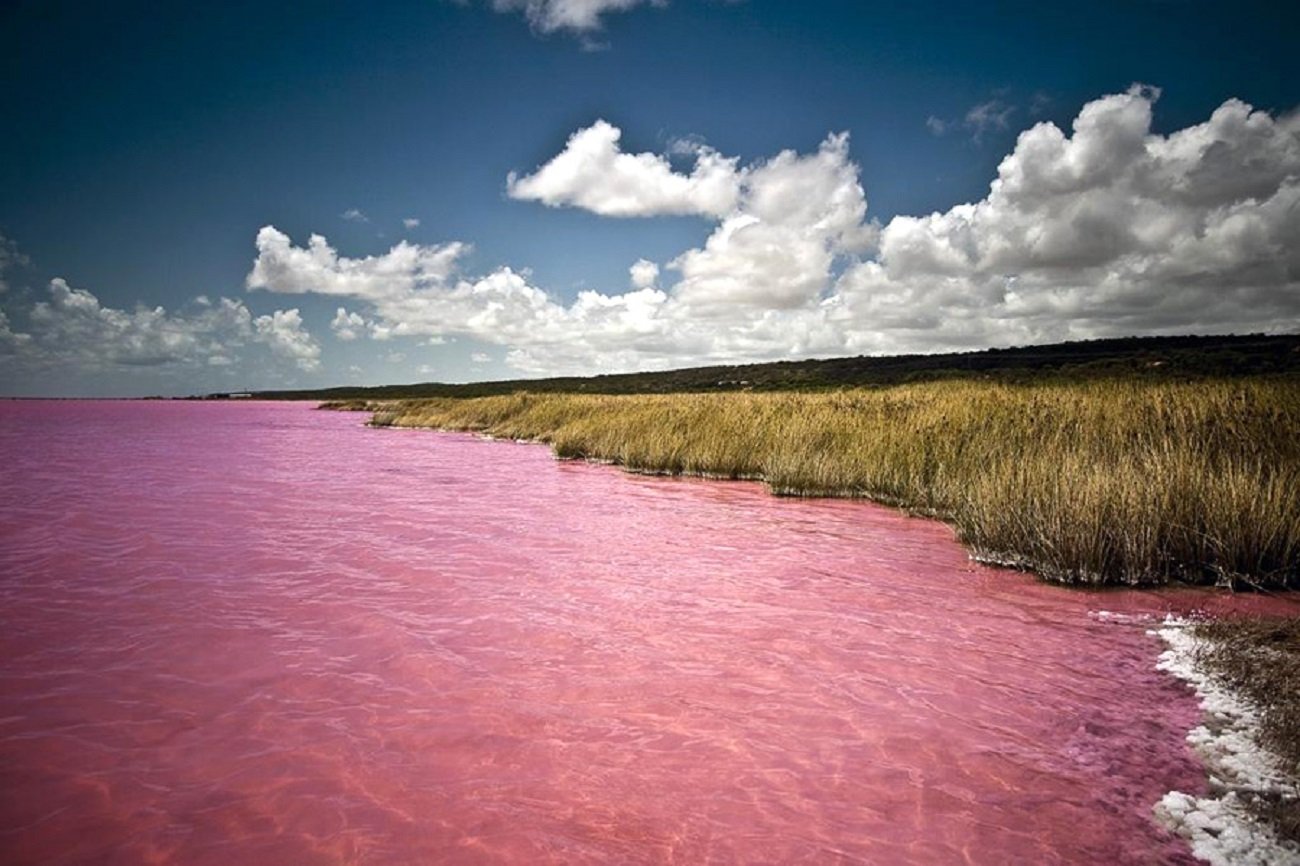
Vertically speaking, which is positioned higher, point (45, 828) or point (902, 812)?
point (45, 828)

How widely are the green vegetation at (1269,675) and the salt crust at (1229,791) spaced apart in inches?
2.0

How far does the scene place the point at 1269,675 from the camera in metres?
3.76

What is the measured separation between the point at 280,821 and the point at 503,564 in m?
4.13

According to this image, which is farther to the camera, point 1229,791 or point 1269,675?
point 1269,675

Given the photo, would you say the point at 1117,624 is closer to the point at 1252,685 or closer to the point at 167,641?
the point at 1252,685

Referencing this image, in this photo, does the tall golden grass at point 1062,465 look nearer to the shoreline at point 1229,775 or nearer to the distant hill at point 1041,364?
the shoreline at point 1229,775

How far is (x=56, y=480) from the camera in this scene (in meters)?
13.0

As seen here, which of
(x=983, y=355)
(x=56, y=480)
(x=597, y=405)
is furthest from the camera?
(x=983, y=355)

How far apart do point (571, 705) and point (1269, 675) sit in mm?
3875

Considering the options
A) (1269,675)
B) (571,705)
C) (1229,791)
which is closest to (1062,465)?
(1269,675)

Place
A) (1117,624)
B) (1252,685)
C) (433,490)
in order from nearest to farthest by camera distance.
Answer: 1. (1252,685)
2. (1117,624)
3. (433,490)

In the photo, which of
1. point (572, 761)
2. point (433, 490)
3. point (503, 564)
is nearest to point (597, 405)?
point (433, 490)

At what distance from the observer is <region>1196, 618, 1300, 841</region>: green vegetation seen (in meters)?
2.70

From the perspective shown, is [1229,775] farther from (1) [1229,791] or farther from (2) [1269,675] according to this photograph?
(2) [1269,675]
